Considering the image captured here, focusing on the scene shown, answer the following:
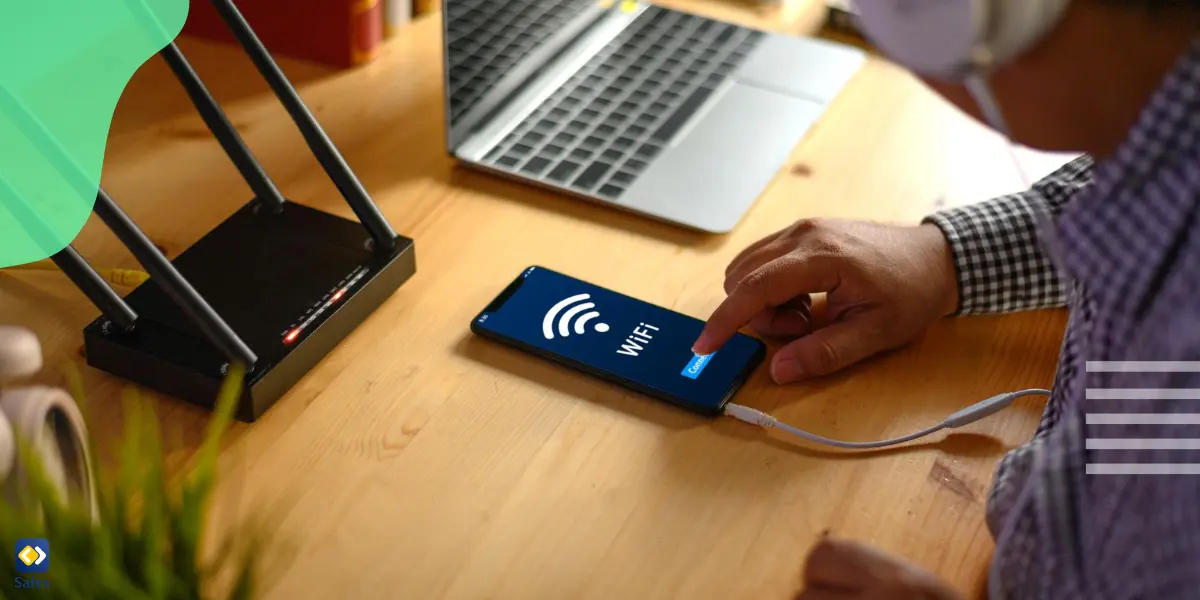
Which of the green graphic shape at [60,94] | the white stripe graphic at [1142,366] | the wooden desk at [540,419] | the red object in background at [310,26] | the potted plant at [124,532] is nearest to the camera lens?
the potted plant at [124,532]

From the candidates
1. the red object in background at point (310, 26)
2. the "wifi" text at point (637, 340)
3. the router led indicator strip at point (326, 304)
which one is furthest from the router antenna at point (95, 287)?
the red object in background at point (310, 26)

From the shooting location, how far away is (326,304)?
86 cm

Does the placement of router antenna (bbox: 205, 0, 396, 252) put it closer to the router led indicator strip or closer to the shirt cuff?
the router led indicator strip

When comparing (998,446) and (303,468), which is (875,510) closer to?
(998,446)

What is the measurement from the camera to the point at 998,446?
0.81 meters

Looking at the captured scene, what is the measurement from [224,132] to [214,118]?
1 centimetres

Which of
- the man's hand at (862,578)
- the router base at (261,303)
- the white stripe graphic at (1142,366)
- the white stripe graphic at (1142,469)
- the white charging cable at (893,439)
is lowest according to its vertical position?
the white charging cable at (893,439)

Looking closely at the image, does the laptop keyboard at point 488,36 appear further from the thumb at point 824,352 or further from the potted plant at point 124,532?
the potted plant at point 124,532

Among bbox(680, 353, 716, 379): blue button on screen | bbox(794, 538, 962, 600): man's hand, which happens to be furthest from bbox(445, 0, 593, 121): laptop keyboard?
bbox(794, 538, 962, 600): man's hand

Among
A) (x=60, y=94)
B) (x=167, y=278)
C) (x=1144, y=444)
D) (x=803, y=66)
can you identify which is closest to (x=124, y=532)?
(x=167, y=278)

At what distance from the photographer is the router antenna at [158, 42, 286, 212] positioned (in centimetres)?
89

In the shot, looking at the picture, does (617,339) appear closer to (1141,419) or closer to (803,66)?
(1141,419)

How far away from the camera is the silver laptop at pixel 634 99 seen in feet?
3.49

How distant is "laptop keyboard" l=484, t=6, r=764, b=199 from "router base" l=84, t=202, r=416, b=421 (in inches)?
8.2
